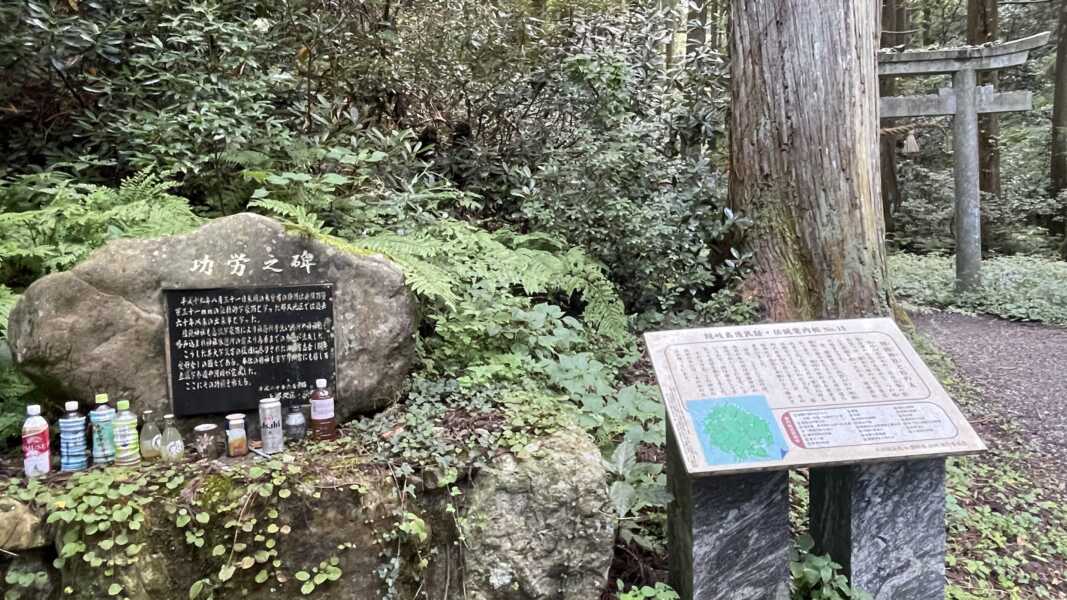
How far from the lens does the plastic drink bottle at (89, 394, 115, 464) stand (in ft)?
9.64

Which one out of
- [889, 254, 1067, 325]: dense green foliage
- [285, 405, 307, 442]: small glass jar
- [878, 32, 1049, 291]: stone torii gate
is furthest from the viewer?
[878, 32, 1049, 291]: stone torii gate

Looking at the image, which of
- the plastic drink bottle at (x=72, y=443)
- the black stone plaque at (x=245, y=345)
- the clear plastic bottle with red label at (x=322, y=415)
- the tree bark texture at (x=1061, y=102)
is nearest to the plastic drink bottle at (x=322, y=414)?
the clear plastic bottle with red label at (x=322, y=415)

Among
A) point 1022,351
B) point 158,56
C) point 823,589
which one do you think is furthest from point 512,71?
point 1022,351

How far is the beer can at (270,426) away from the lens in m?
3.12

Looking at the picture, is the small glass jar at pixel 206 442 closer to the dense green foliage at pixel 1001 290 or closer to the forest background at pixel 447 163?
the forest background at pixel 447 163

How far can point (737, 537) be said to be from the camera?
275cm

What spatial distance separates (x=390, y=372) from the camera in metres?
3.57

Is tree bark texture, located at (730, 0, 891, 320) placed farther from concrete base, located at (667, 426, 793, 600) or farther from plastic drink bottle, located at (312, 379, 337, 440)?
plastic drink bottle, located at (312, 379, 337, 440)

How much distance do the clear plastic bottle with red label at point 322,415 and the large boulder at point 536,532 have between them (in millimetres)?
827

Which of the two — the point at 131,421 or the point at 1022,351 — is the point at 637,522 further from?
the point at 1022,351

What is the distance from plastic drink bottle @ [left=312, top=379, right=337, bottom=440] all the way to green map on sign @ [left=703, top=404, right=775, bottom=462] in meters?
1.82

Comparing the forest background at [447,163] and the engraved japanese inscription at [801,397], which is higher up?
the forest background at [447,163]

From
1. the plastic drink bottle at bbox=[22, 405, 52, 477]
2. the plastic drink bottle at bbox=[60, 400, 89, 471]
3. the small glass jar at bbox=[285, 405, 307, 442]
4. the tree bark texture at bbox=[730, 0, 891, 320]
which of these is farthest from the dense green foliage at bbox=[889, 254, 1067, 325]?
the plastic drink bottle at bbox=[22, 405, 52, 477]

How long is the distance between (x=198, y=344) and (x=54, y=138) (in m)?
3.18
